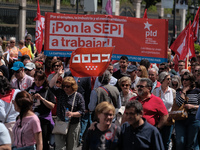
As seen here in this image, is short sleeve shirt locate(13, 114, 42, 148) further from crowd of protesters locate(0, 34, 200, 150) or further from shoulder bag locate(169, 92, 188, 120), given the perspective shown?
shoulder bag locate(169, 92, 188, 120)

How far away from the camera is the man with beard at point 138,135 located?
200 inches

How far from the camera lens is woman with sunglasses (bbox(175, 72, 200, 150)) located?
784 centimetres

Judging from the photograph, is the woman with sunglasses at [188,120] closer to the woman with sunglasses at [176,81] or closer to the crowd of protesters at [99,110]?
the crowd of protesters at [99,110]

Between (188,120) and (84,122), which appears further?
(84,122)

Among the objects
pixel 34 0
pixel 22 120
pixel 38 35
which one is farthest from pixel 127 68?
pixel 34 0

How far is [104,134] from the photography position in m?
5.13

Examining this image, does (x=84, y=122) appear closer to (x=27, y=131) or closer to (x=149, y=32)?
(x=149, y=32)

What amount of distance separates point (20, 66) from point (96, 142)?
149 inches

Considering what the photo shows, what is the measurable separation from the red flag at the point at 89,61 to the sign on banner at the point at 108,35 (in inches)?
66.5

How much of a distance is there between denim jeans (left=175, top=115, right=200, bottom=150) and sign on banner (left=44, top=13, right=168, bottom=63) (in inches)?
104

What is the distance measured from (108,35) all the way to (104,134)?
5.25 m

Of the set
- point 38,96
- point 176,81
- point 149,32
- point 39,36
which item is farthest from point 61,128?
point 39,36

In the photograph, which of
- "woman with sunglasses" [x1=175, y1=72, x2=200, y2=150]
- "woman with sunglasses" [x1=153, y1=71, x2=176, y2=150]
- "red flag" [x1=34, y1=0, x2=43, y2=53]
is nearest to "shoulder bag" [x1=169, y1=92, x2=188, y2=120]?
"woman with sunglasses" [x1=175, y1=72, x2=200, y2=150]

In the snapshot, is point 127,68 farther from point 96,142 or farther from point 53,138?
point 96,142
